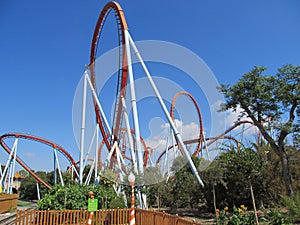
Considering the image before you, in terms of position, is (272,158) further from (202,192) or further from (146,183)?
(146,183)

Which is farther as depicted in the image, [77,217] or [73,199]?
[73,199]

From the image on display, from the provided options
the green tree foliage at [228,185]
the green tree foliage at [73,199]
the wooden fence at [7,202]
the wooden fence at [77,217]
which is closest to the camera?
the wooden fence at [77,217]

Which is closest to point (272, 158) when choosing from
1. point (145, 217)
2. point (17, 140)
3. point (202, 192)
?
point (202, 192)

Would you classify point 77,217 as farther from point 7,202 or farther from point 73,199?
point 7,202

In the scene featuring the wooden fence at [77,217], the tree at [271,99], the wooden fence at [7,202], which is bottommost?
the wooden fence at [77,217]

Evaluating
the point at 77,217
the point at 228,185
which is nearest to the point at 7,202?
the point at 77,217

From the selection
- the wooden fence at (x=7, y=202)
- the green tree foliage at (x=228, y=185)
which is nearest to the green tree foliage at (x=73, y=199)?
the green tree foliage at (x=228, y=185)

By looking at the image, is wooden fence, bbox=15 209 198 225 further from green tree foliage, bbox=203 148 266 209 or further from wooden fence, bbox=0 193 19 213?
wooden fence, bbox=0 193 19 213

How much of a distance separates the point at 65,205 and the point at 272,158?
9.61 meters

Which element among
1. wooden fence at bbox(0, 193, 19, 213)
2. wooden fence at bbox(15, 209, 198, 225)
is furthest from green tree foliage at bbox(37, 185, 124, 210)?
wooden fence at bbox(0, 193, 19, 213)

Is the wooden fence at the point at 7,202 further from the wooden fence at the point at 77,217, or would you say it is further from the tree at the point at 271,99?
the tree at the point at 271,99

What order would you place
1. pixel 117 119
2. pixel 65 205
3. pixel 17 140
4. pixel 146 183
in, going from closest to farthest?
pixel 65 205
pixel 146 183
pixel 117 119
pixel 17 140

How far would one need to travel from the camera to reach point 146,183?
1230cm

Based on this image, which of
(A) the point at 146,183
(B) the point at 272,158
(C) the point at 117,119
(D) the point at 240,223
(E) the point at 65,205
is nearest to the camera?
(D) the point at 240,223
